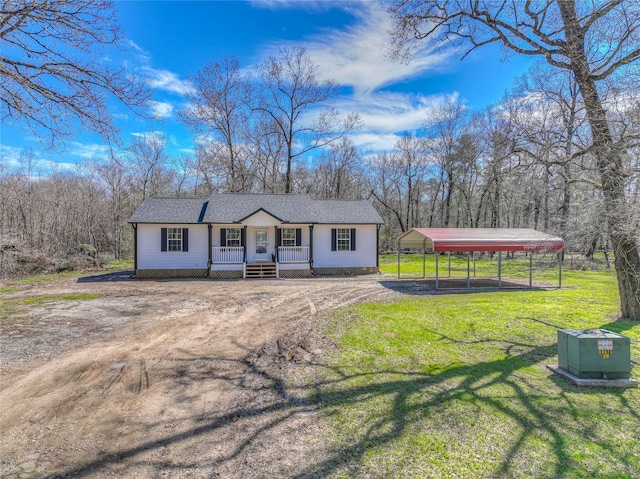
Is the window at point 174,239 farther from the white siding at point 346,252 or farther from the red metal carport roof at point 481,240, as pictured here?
the red metal carport roof at point 481,240

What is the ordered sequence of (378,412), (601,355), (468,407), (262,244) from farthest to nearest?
(262,244)
(601,355)
(468,407)
(378,412)

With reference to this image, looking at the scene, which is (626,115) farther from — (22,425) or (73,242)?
(73,242)

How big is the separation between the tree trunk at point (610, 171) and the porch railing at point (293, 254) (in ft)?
43.1

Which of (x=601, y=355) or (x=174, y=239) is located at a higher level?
(x=174, y=239)

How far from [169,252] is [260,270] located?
489cm

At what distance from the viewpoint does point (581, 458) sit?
323cm

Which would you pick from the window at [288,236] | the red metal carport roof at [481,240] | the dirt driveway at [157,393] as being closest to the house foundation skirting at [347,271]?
the window at [288,236]

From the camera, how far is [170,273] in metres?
17.6

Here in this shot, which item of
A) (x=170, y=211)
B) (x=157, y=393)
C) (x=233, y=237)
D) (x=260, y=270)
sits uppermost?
(x=170, y=211)

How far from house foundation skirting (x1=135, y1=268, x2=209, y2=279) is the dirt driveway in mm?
7841

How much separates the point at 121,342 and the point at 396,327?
5.85 meters

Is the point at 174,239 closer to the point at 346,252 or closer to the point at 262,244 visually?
the point at 262,244

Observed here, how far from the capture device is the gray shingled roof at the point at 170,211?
17.4m

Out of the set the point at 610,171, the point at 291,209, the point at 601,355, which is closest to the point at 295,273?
the point at 291,209
